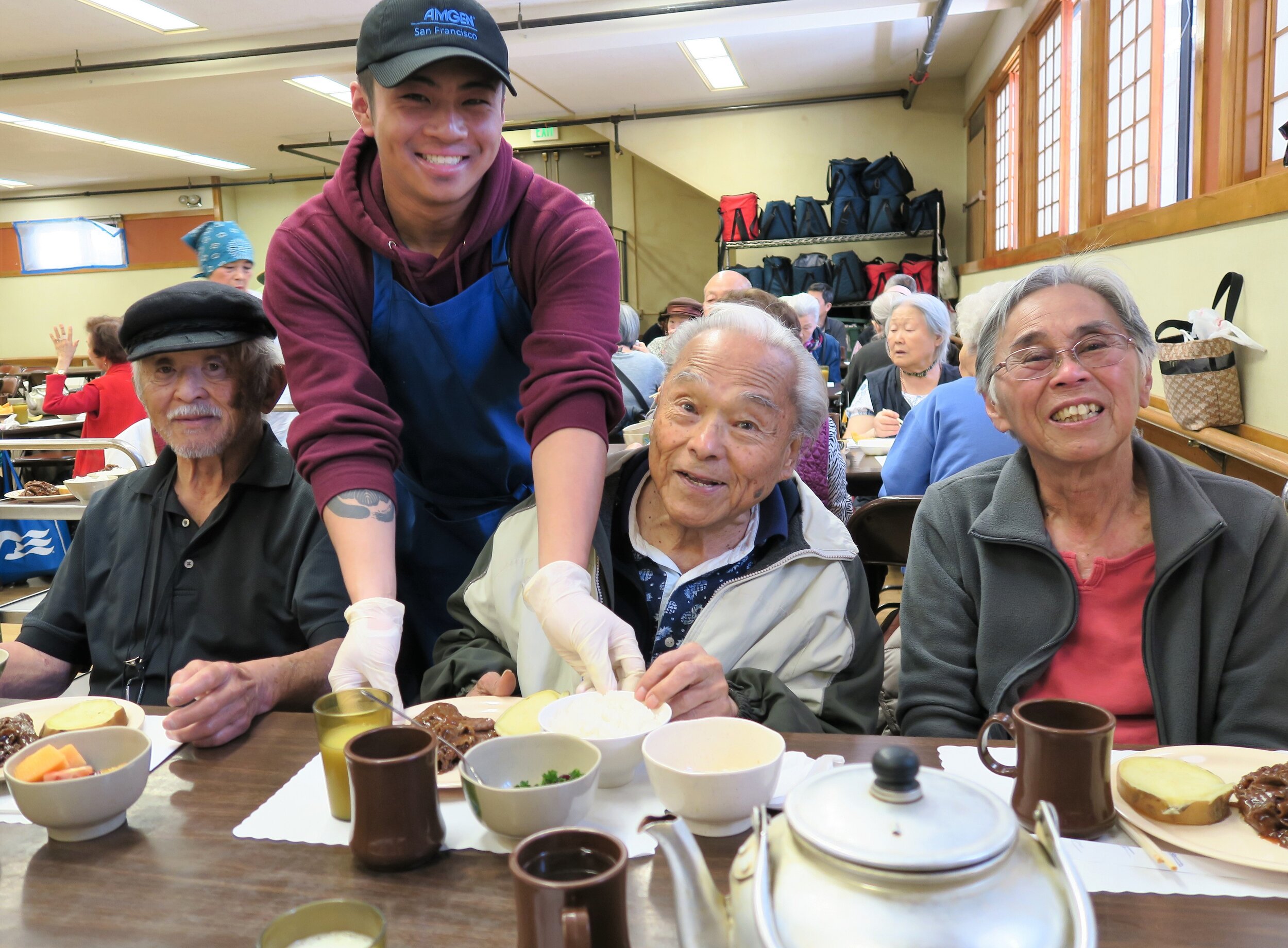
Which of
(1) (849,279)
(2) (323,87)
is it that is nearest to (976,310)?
(1) (849,279)

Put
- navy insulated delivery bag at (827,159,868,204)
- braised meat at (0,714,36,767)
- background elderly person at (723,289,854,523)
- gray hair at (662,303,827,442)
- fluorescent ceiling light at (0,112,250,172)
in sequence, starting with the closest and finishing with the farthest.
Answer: braised meat at (0,714,36,767) → gray hair at (662,303,827,442) → background elderly person at (723,289,854,523) → navy insulated delivery bag at (827,159,868,204) → fluorescent ceiling light at (0,112,250,172)

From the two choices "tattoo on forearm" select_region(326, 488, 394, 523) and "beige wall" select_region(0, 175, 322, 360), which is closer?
"tattoo on forearm" select_region(326, 488, 394, 523)

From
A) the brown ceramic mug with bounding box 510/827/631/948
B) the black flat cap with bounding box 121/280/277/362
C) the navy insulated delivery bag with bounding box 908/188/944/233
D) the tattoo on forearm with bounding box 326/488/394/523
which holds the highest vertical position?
the navy insulated delivery bag with bounding box 908/188/944/233

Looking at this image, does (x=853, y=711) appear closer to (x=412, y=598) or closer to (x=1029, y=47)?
(x=412, y=598)

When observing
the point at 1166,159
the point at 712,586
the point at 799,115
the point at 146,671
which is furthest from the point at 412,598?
the point at 799,115

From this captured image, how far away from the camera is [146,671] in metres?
1.81

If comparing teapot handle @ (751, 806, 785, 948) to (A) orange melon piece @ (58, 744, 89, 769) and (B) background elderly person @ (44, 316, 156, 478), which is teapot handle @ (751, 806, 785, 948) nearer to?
(A) orange melon piece @ (58, 744, 89, 769)

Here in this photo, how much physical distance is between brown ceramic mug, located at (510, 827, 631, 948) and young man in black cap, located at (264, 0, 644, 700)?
63cm

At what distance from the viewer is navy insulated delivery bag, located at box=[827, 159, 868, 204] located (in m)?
10.1

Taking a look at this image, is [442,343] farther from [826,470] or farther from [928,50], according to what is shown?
[928,50]

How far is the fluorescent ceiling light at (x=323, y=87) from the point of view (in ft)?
29.6

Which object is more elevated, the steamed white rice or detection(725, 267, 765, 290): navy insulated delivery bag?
detection(725, 267, 765, 290): navy insulated delivery bag

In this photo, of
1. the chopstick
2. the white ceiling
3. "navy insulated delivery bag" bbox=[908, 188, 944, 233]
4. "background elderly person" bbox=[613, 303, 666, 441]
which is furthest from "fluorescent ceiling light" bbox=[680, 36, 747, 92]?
the chopstick

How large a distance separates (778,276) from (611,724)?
9.64 metres
